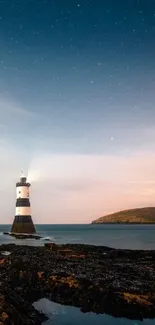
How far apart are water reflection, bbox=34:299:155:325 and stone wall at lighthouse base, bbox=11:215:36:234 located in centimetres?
6860

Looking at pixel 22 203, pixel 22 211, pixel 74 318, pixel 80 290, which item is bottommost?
pixel 74 318

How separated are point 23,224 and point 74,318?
233 feet

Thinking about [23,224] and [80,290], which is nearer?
[80,290]

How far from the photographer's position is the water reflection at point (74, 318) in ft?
58.7

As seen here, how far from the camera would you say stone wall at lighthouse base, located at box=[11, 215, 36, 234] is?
87938 millimetres

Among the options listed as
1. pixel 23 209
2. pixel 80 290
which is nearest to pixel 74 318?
pixel 80 290

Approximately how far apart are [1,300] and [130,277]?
10563mm

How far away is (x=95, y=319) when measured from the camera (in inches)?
727

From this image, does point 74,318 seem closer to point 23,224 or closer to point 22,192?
point 22,192

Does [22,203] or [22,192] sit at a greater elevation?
[22,192]

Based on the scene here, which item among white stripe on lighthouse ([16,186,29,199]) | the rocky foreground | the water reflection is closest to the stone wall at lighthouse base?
white stripe on lighthouse ([16,186,29,199])

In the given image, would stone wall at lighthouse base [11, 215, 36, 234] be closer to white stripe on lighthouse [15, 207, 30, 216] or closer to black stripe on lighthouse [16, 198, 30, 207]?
white stripe on lighthouse [15, 207, 30, 216]

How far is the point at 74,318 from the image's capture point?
18703mm

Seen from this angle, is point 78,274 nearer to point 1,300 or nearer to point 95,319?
point 95,319
